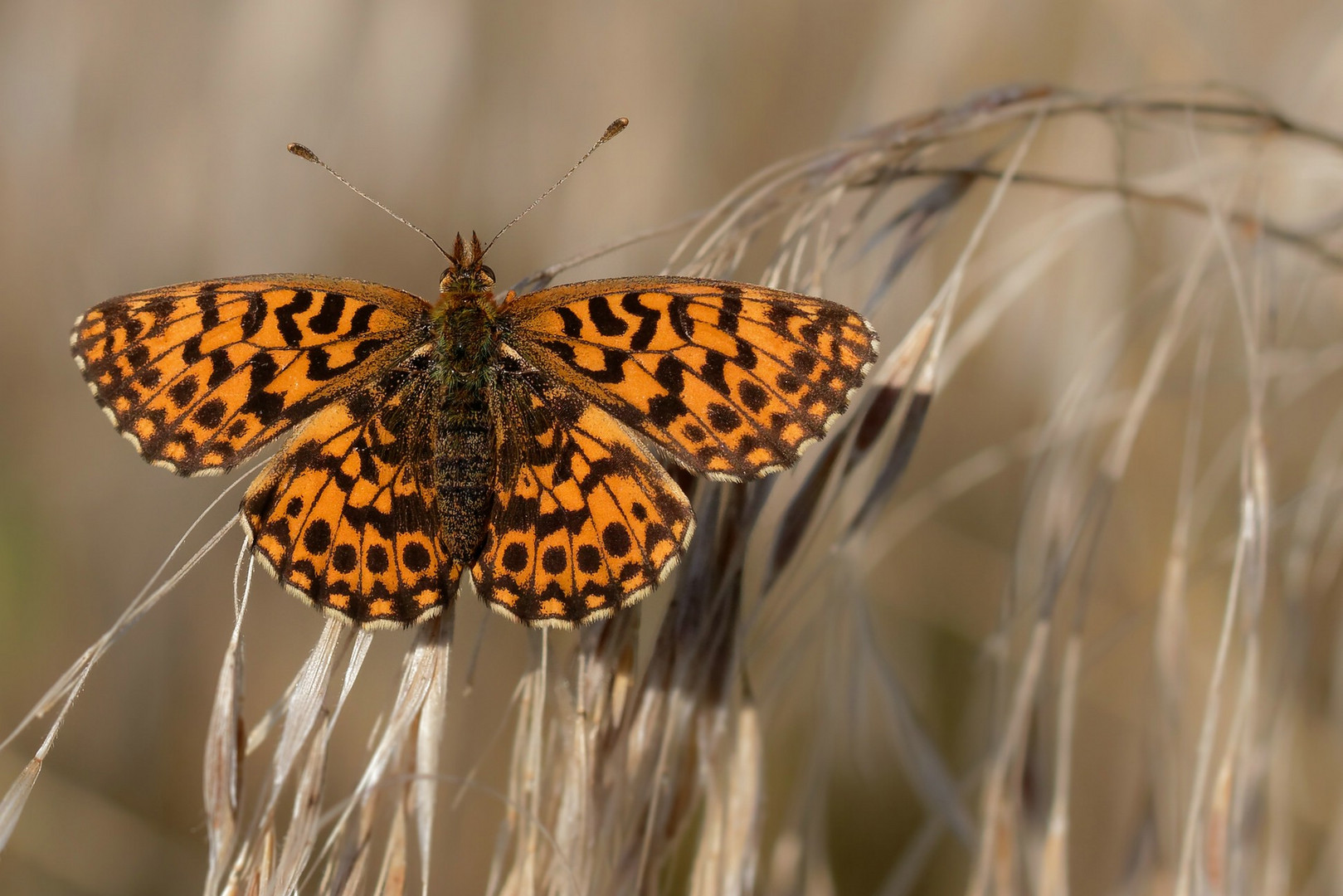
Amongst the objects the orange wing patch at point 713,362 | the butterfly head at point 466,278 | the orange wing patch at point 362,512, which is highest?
the butterfly head at point 466,278

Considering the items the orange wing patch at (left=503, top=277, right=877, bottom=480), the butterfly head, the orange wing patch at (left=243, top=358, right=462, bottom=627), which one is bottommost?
the orange wing patch at (left=243, top=358, right=462, bottom=627)

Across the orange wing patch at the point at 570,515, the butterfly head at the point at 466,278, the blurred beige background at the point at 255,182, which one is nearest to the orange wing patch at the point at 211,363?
the butterfly head at the point at 466,278

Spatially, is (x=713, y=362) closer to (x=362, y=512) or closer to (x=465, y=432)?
(x=465, y=432)

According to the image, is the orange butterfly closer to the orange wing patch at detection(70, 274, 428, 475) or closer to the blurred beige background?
the orange wing patch at detection(70, 274, 428, 475)

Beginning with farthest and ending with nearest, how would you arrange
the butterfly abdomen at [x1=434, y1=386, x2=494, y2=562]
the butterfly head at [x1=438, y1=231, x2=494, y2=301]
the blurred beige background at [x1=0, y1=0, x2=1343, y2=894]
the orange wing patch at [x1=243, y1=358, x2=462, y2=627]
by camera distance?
the blurred beige background at [x1=0, y1=0, x2=1343, y2=894] < the butterfly head at [x1=438, y1=231, x2=494, y2=301] < the butterfly abdomen at [x1=434, y1=386, x2=494, y2=562] < the orange wing patch at [x1=243, y1=358, x2=462, y2=627]

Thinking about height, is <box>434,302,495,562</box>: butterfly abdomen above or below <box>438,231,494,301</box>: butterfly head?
below

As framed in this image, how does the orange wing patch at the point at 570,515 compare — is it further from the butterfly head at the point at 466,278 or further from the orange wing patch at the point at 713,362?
the butterfly head at the point at 466,278

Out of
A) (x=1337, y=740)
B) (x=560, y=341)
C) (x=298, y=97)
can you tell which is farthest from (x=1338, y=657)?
(x=298, y=97)

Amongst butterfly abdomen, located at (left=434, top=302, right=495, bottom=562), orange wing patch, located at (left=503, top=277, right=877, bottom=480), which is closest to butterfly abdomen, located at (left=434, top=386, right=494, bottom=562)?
butterfly abdomen, located at (left=434, top=302, right=495, bottom=562)

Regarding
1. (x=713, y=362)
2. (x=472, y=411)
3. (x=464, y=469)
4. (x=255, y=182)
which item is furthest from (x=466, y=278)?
(x=255, y=182)
